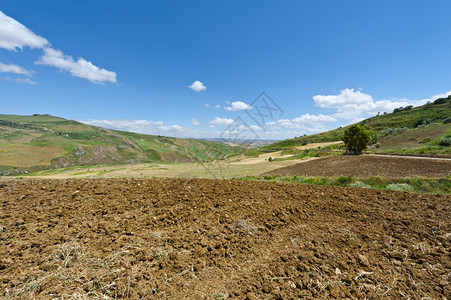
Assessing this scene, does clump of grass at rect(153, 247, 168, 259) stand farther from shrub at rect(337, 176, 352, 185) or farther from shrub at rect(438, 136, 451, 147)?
shrub at rect(438, 136, 451, 147)

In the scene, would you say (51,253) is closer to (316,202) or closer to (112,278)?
(112,278)

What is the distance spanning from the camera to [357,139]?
2359 centimetres

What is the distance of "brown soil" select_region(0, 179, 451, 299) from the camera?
2.67 meters

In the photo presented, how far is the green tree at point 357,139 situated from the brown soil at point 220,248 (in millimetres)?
19847

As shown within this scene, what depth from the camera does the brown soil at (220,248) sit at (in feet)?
8.76

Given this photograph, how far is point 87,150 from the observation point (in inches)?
2677

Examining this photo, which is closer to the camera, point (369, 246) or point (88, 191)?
point (369, 246)

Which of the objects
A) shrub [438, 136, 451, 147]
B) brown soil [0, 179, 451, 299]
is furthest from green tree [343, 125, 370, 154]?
brown soil [0, 179, 451, 299]

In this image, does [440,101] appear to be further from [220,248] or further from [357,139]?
[220,248]

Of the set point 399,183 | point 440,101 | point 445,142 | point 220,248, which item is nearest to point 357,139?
point 445,142

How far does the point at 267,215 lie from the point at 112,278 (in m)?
3.87

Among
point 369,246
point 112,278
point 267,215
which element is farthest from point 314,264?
point 112,278

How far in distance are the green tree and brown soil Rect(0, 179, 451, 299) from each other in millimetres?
19847

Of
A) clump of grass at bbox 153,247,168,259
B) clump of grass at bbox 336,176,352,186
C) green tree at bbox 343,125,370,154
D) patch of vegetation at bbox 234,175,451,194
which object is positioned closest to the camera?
clump of grass at bbox 153,247,168,259
